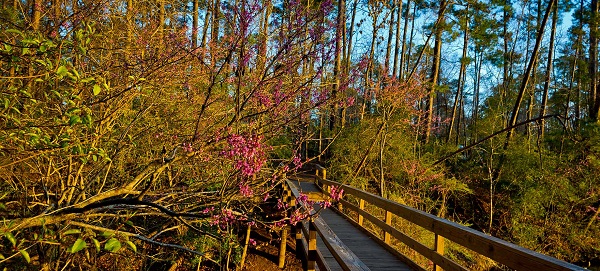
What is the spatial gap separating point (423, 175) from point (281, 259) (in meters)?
4.42

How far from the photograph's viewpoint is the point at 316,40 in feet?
10.8

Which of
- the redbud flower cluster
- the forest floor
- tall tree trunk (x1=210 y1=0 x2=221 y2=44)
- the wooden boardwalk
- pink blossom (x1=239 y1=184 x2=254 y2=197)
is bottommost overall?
the forest floor

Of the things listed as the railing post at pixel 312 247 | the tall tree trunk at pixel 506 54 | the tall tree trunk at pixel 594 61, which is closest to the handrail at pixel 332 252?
the railing post at pixel 312 247

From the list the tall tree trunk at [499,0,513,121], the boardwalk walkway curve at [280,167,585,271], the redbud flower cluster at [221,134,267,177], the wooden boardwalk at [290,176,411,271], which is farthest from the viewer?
the tall tree trunk at [499,0,513,121]

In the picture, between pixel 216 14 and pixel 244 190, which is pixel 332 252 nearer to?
pixel 244 190

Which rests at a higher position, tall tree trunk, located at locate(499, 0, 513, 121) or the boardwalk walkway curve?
tall tree trunk, located at locate(499, 0, 513, 121)

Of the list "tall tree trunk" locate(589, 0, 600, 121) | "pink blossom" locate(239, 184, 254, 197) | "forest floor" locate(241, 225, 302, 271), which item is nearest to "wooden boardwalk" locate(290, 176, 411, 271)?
"pink blossom" locate(239, 184, 254, 197)

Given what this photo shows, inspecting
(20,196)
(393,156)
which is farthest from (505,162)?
(20,196)

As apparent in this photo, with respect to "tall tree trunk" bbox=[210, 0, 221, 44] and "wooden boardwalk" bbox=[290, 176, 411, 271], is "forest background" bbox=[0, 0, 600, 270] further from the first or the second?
"wooden boardwalk" bbox=[290, 176, 411, 271]

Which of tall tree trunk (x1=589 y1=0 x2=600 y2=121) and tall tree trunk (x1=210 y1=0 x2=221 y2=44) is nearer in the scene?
tall tree trunk (x1=210 y1=0 x2=221 y2=44)

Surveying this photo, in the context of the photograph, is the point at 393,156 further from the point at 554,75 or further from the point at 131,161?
the point at 554,75

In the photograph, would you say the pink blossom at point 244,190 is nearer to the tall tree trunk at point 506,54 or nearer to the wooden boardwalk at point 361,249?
the wooden boardwalk at point 361,249

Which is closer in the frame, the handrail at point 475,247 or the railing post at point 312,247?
the handrail at point 475,247

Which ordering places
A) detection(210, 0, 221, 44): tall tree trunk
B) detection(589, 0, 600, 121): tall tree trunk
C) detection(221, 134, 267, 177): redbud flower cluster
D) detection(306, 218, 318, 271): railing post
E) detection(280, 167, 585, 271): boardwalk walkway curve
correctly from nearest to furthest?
detection(280, 167, 585, 271): boardwalk walkway curve → detection(221, 134, 267, 177): redbud flower cluster → detection(210, 0, 221, 44): tall tree trunk → detection(306, 218, 318, 271): railing post → detection(589, 0, 600, 121): tall tree trunk
